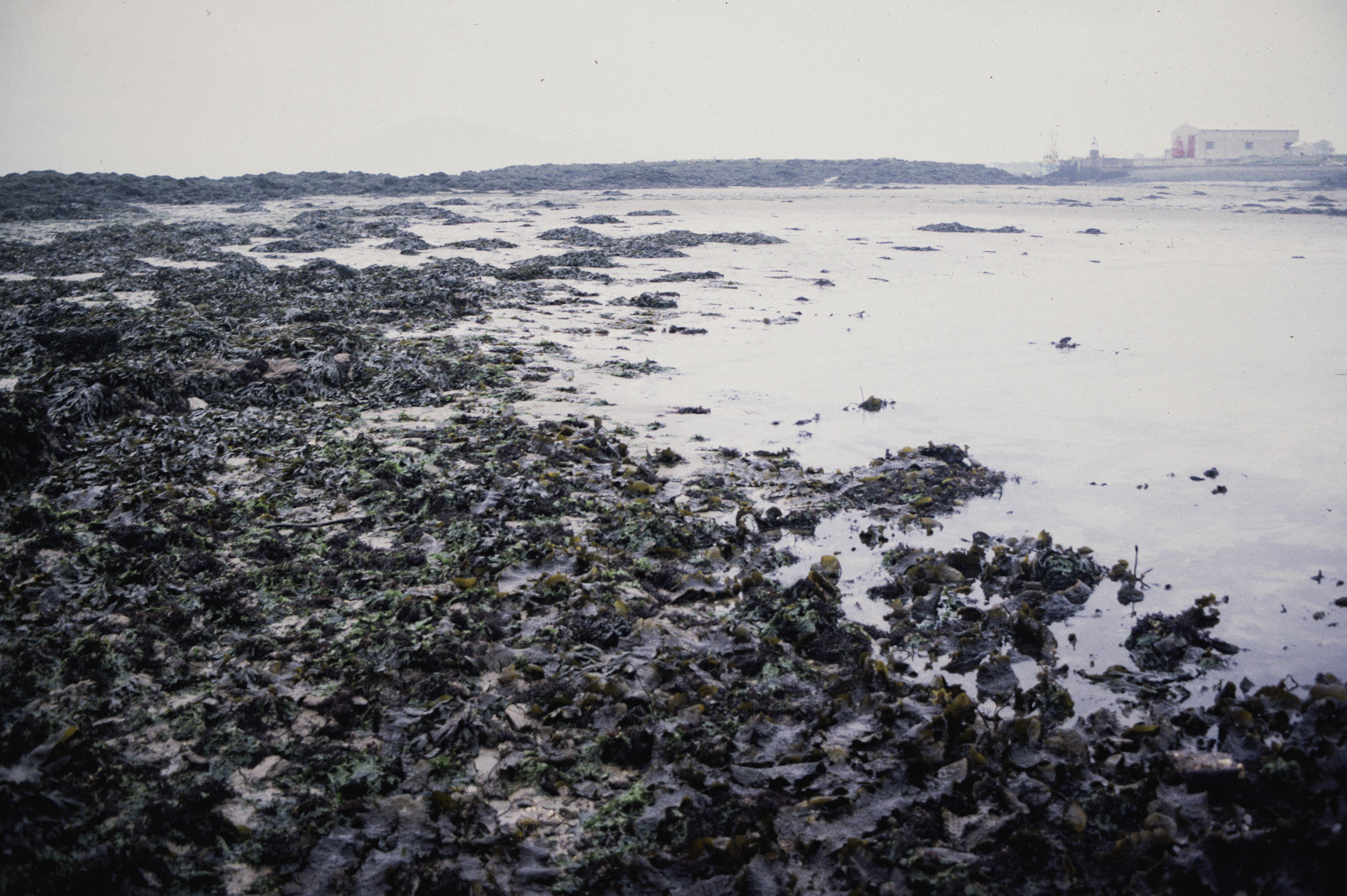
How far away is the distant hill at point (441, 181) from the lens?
2930 cm

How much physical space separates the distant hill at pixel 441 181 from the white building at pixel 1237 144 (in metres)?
24.5

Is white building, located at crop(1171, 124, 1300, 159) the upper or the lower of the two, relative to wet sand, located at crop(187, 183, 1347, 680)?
upper

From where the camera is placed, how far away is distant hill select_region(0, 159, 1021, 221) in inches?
1153

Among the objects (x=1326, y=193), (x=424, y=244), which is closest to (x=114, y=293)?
(x=424, y=244)

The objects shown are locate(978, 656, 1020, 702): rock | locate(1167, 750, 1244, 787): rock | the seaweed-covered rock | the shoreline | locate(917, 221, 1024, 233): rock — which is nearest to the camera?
the shoreline

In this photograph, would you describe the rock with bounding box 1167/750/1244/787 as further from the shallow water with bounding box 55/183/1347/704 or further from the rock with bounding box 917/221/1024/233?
the rock with bounding box 917/221/1024/233

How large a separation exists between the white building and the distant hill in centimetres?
2446

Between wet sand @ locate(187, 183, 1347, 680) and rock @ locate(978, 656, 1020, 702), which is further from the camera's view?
wet sand @ locate(187, 183, 1347, 680)

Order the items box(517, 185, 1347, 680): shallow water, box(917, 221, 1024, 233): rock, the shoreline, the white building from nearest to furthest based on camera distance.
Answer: the shoreline < box(517, 185, 1347, 680): shallow water < box(917, 221, 1024, 233): rock < the white building

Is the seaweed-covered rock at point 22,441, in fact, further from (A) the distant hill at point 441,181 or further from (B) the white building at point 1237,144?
(B) the white building at point 1237,144

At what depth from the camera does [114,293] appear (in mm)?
11508

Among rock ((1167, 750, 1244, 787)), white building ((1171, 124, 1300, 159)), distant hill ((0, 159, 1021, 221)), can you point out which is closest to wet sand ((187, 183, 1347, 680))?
rock ((1167, 750, 1244, 787))

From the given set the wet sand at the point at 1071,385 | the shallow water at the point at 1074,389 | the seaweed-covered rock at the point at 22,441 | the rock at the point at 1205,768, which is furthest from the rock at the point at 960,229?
the seaweed-covered rock at the point at 22,441

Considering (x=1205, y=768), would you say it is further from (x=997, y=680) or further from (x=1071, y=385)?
(x=1071, y=385)
